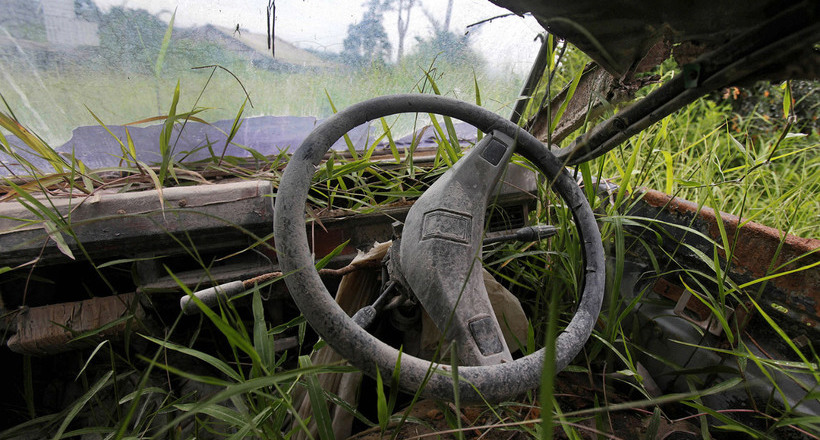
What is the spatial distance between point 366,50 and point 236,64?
49 cm

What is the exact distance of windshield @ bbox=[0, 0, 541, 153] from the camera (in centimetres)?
129

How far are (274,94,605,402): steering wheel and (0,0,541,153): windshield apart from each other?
0.50 meters

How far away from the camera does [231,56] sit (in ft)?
4.82

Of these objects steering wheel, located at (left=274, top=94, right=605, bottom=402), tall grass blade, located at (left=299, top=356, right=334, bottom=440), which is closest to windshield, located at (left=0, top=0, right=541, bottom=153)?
steering wheel, located at (left=274, top=94, right=605, bottom=402)

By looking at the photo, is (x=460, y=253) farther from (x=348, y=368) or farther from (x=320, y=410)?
(x=320, y=410)

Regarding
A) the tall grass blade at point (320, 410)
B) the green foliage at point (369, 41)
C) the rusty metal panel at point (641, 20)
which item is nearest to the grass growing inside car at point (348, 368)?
the tall grass blade at point (320, 410)

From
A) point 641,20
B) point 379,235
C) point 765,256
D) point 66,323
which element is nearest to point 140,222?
point 66,323

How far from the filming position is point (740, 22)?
581 mm

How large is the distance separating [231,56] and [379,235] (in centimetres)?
86

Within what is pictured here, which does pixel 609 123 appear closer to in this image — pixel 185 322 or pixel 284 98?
pixel 284 98

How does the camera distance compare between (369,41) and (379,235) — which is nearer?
(379,235)

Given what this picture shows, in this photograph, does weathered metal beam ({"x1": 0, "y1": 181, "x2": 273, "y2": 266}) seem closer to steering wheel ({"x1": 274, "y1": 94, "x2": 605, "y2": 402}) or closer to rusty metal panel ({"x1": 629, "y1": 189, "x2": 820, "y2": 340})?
steering wheel ({"x1": 274, "y1": 94, "x2": 605, "y2": 402})

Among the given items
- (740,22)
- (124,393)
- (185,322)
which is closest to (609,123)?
(740,22)

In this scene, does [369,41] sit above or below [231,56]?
above
